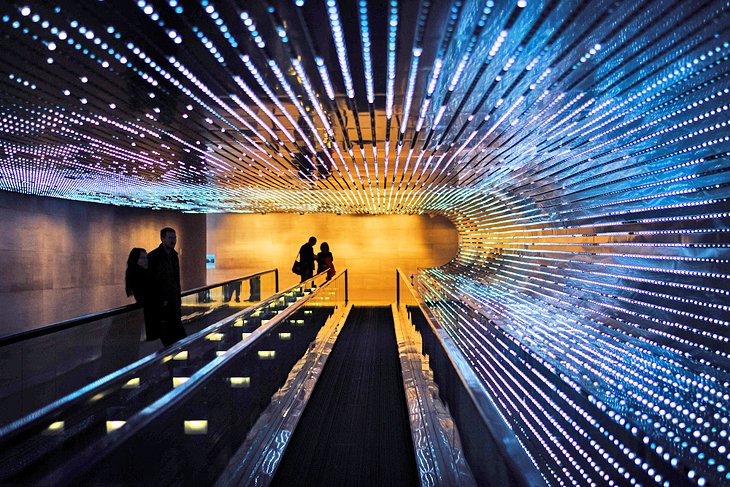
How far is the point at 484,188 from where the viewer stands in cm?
996

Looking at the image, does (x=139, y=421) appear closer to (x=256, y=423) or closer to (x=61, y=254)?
(x=256, y=423)

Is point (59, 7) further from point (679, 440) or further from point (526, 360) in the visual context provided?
point (526, 360)

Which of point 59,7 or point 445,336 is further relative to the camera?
point 445,336

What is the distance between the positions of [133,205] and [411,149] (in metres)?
9.80

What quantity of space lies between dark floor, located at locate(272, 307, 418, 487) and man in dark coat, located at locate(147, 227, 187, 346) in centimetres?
162

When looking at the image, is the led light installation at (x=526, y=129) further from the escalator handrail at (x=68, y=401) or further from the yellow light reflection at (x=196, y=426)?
the yellow light reflection at (x=196, y=426)

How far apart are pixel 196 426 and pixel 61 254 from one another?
10898 millimetres

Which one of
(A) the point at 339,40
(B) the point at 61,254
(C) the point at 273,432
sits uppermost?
(A) the point at 339,40

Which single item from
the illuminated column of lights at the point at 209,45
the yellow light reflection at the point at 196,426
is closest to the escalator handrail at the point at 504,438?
the yellow light reflection at the point at 196,426

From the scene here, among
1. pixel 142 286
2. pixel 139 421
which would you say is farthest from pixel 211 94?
pixel 139 421

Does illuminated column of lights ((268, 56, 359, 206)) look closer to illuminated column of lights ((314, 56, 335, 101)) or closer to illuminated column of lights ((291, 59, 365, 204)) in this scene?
illuminated column of lights ((291, 59, 365, 204))

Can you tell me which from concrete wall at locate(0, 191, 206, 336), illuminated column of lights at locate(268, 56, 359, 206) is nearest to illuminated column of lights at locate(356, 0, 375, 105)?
illuminated column of lights at locate(268, 56, 359, 206)

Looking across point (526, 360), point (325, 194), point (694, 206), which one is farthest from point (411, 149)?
point (325, 194)

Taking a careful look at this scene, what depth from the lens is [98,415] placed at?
236 cm
